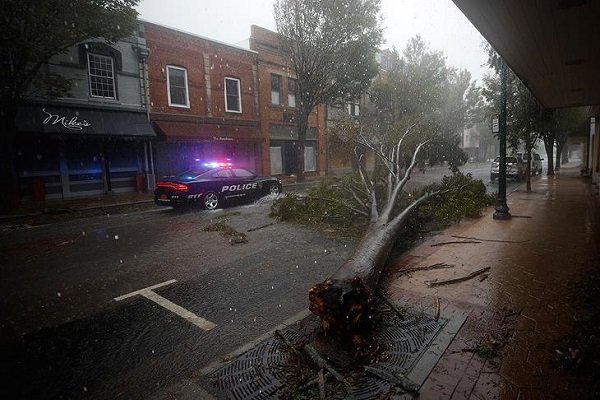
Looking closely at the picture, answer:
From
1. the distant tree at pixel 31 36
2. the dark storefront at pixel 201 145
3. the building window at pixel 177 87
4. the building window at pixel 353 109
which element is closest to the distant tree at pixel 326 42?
the dark storefront at pixel 201 145

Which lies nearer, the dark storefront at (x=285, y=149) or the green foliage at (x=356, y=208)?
the green foliage at (x=356, y=208)

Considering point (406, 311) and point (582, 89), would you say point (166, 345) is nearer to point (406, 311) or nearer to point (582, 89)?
point (406, 311)

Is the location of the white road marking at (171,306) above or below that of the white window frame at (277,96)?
below

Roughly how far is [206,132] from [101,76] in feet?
18.7

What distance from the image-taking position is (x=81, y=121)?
574 inches

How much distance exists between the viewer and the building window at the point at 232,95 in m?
21.6

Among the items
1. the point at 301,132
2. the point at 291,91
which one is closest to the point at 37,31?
the point at 301,132

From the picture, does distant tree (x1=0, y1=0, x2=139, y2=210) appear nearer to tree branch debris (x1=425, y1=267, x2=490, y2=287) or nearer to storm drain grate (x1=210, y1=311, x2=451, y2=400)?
storm drain grate (x1=210, y1=311, x2=451, y2=400)

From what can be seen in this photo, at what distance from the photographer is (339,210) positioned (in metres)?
9.61

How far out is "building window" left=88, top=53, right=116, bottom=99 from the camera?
1559 cm

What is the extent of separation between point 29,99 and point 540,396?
17.7 meters

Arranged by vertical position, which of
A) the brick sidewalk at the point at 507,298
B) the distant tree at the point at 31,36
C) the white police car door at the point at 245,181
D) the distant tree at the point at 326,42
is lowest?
the brick sidewalk at the point at 507,298

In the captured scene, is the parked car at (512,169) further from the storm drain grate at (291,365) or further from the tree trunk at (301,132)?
the storm drain grate at (291,365)

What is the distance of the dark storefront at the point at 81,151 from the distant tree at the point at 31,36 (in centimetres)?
181
